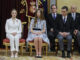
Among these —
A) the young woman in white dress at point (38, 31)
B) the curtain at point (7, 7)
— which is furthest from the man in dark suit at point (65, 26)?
the curtain at point (7, 7)

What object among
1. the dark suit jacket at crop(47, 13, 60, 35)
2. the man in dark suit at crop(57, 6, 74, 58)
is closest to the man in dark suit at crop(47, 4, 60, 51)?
the dark suit jacket at crop(47, 13, 60, 35)

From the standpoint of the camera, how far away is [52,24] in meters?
8.25

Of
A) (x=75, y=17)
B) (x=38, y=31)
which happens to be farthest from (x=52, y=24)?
(x=75, y=17)

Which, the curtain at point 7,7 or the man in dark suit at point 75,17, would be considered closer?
the man in dark suit at point 75,17

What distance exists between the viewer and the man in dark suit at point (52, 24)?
8.15 meters

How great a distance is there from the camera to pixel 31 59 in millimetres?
7469

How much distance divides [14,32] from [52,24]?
1198 mm

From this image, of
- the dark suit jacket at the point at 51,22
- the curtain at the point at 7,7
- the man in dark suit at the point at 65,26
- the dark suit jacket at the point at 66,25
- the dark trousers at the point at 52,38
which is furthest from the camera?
the curtain at the point at 7,7

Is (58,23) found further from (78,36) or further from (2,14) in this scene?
(2,14)

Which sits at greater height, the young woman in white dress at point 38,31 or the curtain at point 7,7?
the curtain at point 7,7

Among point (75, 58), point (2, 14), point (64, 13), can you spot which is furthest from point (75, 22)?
point (2, 14)

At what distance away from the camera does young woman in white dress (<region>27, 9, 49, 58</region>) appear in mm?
7688

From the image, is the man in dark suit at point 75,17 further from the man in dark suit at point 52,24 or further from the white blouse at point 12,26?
the white blouse at point 12,26

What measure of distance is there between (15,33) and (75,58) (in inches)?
71.7
